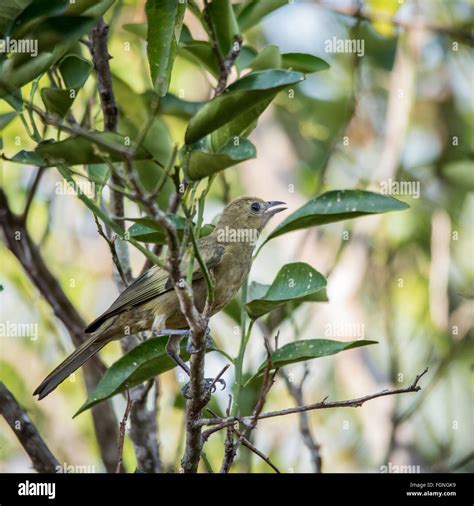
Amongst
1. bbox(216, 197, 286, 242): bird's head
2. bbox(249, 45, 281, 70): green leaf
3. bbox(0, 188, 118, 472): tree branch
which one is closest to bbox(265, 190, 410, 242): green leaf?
bbox(249, 45, 281, 70): green leaf

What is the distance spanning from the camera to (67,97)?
3098 mm

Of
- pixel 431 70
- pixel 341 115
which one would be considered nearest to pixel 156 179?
pixel 341 115

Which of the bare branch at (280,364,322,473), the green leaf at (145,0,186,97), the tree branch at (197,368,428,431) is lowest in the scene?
the tree branch at (197,368,428,431)

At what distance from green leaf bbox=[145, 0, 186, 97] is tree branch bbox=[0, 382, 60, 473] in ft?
5.77

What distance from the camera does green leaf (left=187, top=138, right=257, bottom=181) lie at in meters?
2.60

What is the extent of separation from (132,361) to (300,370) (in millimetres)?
3835

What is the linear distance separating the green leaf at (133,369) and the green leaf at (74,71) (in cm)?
114

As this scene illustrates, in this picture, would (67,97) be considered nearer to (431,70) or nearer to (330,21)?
(330,21)

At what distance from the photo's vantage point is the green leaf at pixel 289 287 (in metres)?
3.42

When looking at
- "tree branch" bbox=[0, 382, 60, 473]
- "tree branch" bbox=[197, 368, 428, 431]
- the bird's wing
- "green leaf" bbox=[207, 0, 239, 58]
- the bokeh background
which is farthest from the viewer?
the bokeh background

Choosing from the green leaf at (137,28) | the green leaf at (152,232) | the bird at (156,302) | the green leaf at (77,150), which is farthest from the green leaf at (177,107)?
the green leaf at (77,150)

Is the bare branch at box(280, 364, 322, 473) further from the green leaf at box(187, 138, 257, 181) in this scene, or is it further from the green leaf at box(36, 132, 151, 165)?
the green leaf at box(36, 132, 151, 165)

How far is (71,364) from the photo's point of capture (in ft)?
15.3

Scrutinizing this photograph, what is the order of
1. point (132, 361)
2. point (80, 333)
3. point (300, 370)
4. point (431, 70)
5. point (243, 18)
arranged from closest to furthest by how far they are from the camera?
point (132, 361) < point (243, 18) < point (80, 333) < point (300, 370) < point (431, 70)
